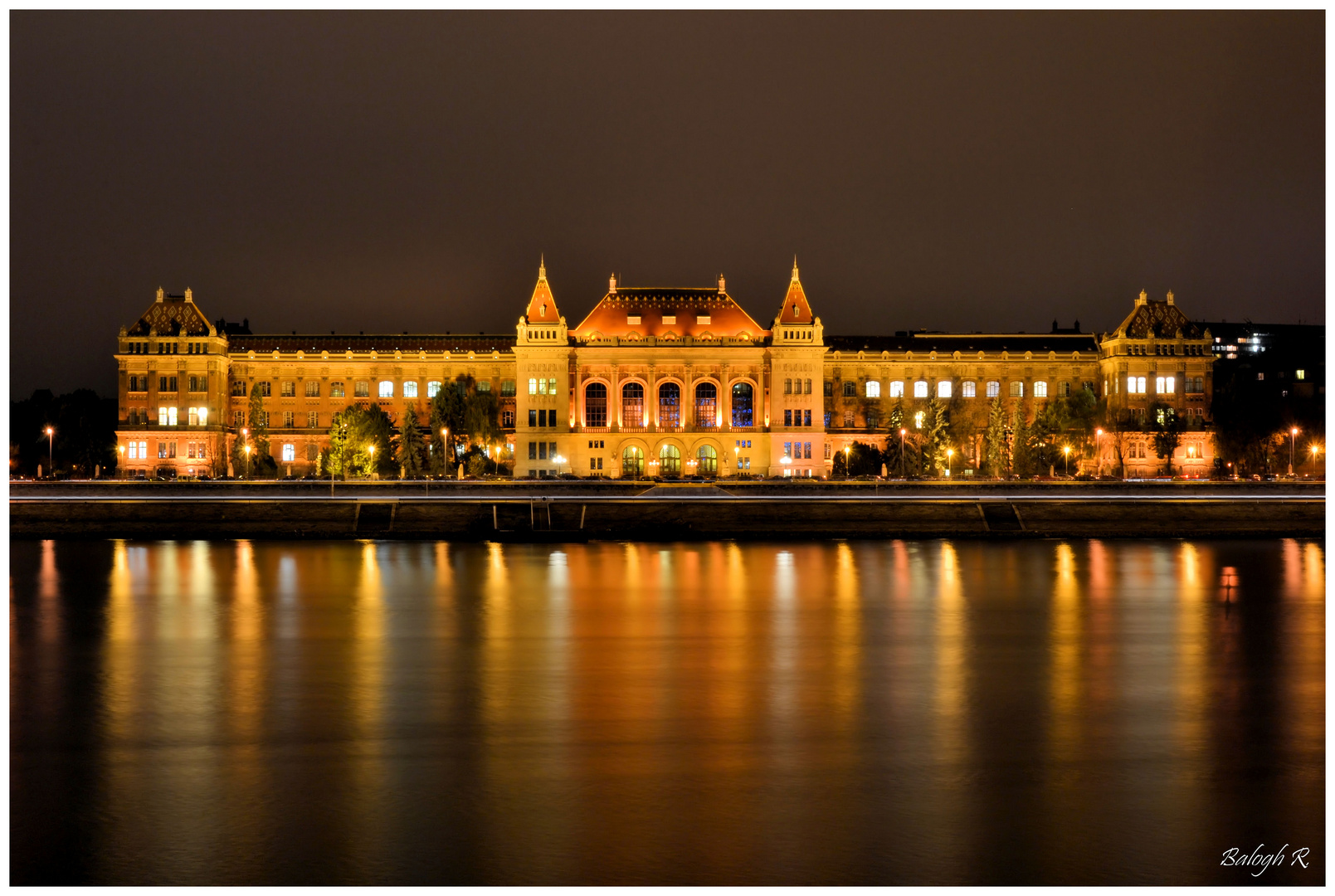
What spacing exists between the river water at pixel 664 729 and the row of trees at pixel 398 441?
143ft

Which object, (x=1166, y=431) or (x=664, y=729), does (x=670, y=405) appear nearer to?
(x=1166, y=431)

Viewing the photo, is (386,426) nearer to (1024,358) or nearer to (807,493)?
(807,493)

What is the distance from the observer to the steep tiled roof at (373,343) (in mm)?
103562

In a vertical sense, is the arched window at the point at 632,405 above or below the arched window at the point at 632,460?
above

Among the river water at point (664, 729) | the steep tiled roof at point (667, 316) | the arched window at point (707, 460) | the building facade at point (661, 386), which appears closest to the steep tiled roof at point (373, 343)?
the building facade at point (661, 386)

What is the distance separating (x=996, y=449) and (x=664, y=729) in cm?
6803

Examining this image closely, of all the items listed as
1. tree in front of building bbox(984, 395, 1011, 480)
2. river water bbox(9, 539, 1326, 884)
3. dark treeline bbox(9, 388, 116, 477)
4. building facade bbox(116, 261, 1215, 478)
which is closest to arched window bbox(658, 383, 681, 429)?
building facade bbox(116, 261, 1215, 478)

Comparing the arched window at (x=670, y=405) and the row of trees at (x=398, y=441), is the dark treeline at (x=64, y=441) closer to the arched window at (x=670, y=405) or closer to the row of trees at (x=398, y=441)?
the row of trees at (x=398, y=441)

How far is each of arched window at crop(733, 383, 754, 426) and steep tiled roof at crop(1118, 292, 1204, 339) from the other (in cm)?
3349

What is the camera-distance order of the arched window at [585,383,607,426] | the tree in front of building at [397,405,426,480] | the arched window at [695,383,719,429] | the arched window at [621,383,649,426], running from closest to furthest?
the tree in front of building at [397,405,426,480] < the arched window at [621,383,649,426] < the arched window at [585,383,607,426] < the arched window at [695,383,719,429]

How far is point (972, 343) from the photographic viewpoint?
106 meters

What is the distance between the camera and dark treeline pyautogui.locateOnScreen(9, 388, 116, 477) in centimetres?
9994

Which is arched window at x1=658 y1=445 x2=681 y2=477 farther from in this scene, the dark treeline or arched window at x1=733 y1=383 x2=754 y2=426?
the dark treeline

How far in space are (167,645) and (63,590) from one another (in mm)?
11051
